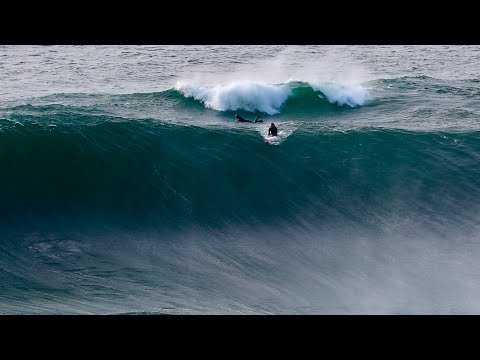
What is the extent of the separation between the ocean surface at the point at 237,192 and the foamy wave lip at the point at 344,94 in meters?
0.05

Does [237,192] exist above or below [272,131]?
below

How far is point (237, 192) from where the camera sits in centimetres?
1486

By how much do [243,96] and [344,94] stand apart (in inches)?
128

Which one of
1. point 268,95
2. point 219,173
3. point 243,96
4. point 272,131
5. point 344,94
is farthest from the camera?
point 344,94

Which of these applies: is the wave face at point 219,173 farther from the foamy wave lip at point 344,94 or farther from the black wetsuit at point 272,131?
the foamy wave lip at point 344,94

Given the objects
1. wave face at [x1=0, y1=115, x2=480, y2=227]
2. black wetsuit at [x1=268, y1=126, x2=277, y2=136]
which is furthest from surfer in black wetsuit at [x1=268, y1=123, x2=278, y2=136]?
wave face at [x1=0, y1=115, x2=480, y2=227]

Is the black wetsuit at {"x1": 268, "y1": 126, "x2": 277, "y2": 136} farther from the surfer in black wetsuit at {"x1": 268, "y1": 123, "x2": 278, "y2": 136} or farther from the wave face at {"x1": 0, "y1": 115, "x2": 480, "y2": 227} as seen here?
the wave face at {"x1": 0, "y1": 115, "x2": 480, "y2": 227}

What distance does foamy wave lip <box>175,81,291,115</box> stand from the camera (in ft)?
62.2

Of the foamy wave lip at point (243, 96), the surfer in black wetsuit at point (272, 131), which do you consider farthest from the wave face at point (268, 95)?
the surfer in black wetsuit at point (272, 131)

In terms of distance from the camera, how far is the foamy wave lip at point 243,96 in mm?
18953

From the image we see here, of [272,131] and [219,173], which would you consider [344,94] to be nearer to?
[272,131]


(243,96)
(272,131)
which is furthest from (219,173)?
(243,96)

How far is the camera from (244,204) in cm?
1448

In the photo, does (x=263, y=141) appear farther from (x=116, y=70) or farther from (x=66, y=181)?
(x=116, y=70)
